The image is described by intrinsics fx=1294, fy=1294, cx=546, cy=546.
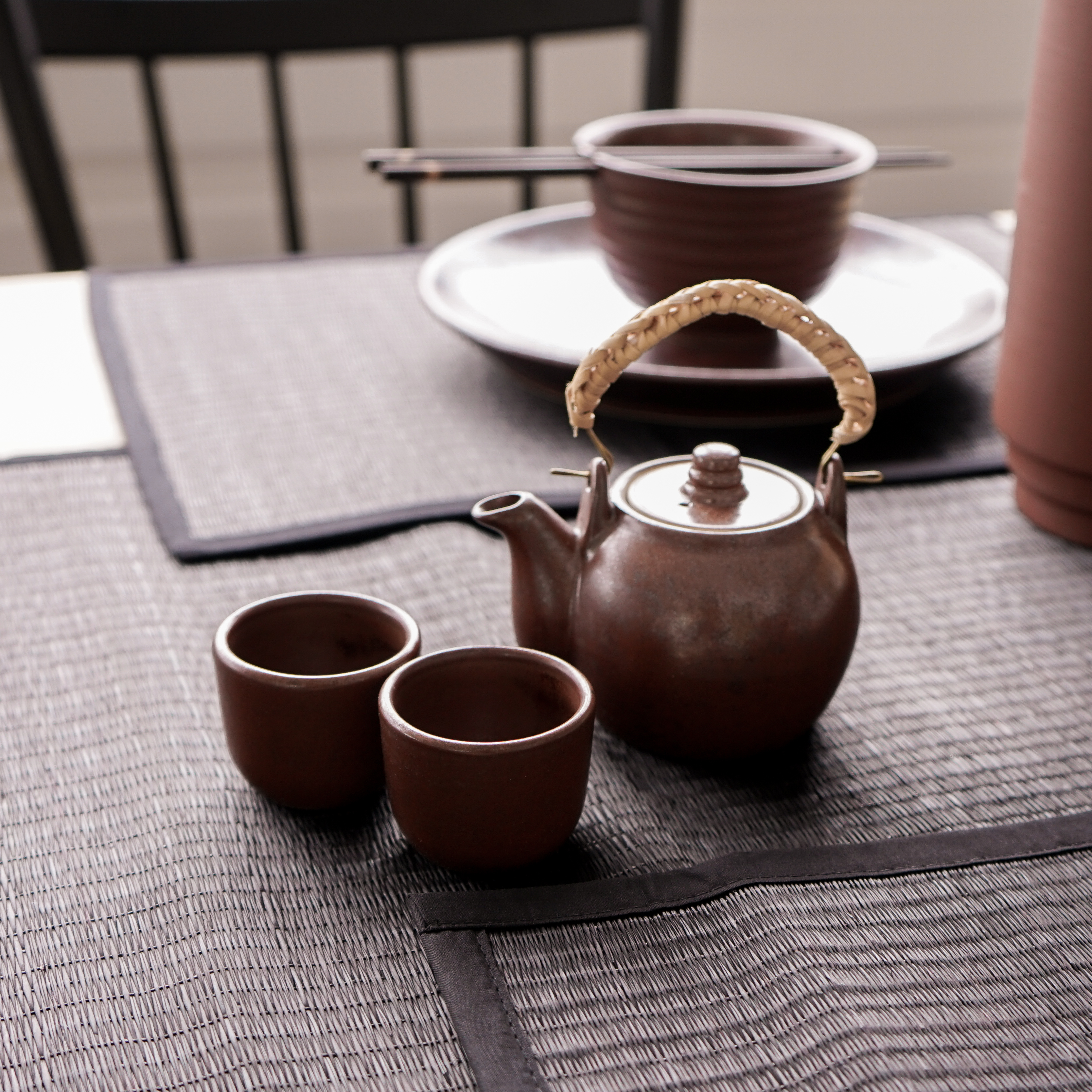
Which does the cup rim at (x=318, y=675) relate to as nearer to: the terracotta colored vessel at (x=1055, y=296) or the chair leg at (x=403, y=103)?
the terracotta colored vessel at (x=1055, y=296)

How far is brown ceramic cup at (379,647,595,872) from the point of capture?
39cm

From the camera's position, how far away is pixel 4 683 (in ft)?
1.70

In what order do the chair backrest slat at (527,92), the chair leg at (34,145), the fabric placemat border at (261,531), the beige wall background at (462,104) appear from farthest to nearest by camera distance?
the beige wall background at (462,104), the chair backrest slat at (527,92), the chair leg at (34,145), the fabric placemat border at (261,531)

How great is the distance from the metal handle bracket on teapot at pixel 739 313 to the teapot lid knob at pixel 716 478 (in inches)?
1.2

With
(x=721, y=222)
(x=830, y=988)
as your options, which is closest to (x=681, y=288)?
(x=721, y=222)

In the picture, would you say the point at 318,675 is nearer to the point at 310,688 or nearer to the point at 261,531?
the point at 310,688

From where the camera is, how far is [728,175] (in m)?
0.70

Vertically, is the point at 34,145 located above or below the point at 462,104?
above

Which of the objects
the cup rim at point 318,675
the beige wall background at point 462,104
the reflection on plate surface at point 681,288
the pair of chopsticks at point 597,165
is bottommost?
the beige wall background at point 462,104

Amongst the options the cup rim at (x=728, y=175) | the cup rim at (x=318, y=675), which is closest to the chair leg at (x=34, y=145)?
the cup rim at (x=728, y=175)

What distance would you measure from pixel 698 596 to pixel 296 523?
262 millimetres

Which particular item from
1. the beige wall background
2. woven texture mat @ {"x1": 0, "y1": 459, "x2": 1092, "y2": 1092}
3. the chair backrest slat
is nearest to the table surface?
woven texture mat @ {"x1": 0, "y1": 459, "x2": 1092, "y2": 1092}

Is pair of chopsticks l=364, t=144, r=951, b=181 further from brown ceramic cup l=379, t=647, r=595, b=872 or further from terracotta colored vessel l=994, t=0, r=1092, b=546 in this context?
brown ceramic cup l=379, t=647, r=595, b=872

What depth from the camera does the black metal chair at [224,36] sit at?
98 cm
